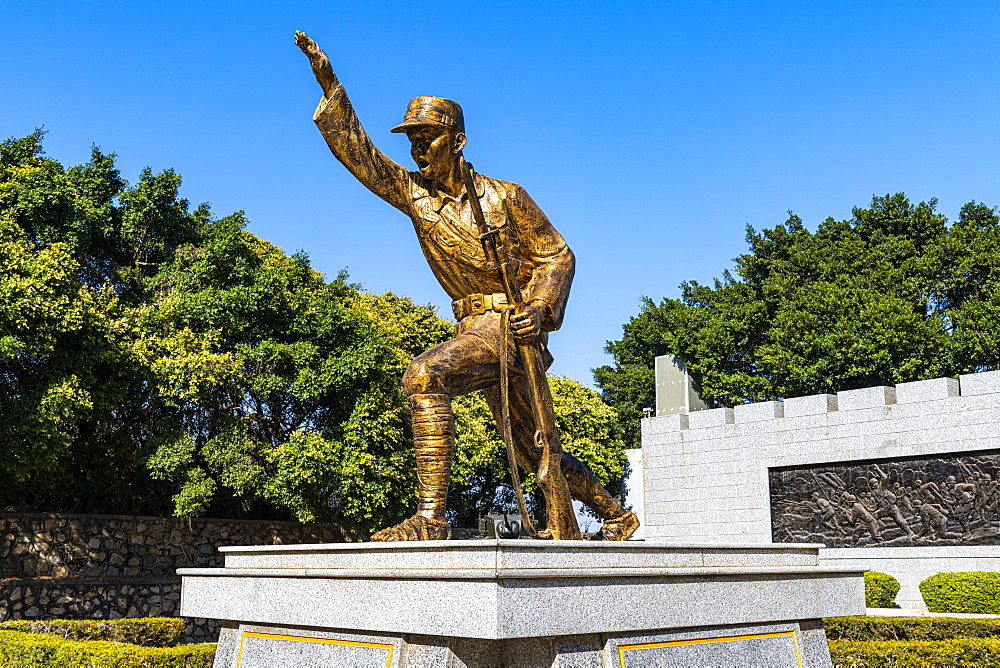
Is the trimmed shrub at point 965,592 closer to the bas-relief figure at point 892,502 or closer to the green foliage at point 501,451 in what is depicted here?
the bas-relief figure at point 892,502

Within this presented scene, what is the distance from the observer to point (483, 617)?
3.29 m

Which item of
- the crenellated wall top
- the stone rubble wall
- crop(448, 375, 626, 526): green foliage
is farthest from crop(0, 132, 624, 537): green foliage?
the crenellated wall top

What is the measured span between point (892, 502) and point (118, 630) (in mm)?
11255

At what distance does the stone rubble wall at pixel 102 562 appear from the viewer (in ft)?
47.6

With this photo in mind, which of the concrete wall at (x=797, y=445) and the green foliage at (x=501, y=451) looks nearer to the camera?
the concrete wall at (x=797, y=445)

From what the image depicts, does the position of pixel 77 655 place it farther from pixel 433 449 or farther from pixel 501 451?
pixel 501 451

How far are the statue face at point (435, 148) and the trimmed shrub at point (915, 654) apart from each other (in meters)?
4.31

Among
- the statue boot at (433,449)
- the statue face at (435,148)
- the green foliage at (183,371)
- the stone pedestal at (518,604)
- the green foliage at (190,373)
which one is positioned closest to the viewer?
the stone pedestal at (518,604)

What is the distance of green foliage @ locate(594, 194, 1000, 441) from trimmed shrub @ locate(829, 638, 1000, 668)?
16.4 meters

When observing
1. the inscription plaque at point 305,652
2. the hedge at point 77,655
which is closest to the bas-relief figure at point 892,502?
the hedge at point 77,655

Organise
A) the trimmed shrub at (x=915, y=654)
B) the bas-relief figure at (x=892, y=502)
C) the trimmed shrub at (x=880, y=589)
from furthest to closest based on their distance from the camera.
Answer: the bas-relief figure at (x=892, y=502) → the trimmed shrub at (x=880, y=589) → the trimmed shrub at (x=915, y=654)

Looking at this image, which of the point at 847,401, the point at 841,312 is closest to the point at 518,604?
the point at 847,401

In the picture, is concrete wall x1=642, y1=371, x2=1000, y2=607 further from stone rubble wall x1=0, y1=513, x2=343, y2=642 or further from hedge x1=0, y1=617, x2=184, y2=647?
hedge x1=0, y1=617, x2=184, y2=647

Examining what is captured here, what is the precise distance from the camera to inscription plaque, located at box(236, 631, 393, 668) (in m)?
3.71
